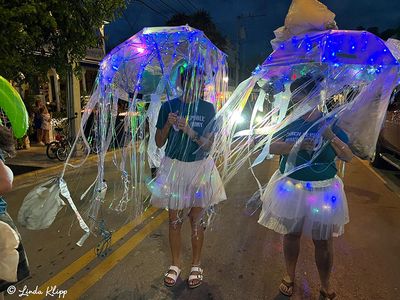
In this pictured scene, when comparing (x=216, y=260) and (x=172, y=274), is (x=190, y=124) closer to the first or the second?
(x=172, y=274)

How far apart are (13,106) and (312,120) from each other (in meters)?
1.94

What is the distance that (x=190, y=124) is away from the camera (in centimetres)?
289

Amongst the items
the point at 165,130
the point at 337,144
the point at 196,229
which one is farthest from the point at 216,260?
the point at 337,144

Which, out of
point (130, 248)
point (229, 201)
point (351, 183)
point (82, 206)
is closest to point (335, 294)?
point (130, 248)

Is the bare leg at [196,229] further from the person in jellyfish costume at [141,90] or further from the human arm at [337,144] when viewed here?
the human arm at [337,144]

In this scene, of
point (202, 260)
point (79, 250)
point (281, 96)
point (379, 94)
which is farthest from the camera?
point (79, 250)

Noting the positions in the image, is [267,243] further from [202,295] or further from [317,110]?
[317,110]

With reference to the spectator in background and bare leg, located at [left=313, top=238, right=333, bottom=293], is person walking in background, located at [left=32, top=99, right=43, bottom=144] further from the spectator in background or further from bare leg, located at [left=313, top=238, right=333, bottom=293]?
bare leg, located at [left=313, top=238, right=333, bottom=293]

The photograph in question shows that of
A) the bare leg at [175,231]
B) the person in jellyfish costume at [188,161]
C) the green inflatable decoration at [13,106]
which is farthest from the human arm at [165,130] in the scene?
the green inflatable decoration at [13,106]

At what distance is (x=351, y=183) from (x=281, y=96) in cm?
504

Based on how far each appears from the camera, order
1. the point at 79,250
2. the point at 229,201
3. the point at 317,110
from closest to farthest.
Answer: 1. the point at 317,110
2. the point at 79,250
3. the point at 229,201

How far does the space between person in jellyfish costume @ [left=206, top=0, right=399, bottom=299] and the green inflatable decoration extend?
4.52ft

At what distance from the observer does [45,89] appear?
15820 millimetres

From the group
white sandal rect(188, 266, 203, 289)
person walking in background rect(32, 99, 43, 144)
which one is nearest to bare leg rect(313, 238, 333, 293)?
white sandal rect(188, 266, 203, 289)
